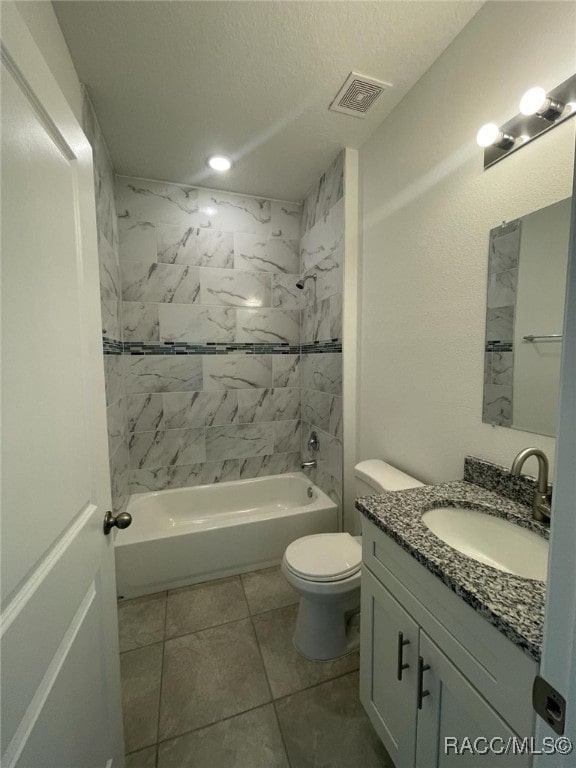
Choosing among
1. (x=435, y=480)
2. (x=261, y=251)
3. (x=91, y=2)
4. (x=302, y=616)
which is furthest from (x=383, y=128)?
(x=302, y=616)

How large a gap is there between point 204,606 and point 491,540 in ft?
5.20

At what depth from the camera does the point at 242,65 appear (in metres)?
1.33

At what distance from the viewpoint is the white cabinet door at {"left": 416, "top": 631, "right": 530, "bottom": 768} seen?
1.91ft

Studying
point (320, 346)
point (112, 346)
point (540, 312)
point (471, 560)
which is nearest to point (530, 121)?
point (540, 312)

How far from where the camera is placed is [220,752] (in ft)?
3.51

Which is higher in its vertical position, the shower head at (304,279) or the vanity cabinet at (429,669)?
the shower head at (304,279)

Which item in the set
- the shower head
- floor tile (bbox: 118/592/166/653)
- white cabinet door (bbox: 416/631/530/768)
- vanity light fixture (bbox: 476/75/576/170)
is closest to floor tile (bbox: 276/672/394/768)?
white cabinet door (bbox: 416/631/530/768)

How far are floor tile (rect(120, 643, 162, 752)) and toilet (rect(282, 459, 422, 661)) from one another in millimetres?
645

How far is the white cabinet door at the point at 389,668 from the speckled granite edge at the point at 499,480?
0.54 meters

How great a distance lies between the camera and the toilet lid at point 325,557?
4.36ft

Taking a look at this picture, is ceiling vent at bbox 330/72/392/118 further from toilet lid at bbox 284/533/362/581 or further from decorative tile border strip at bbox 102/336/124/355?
toilet lid at bbox 284/533/362/581

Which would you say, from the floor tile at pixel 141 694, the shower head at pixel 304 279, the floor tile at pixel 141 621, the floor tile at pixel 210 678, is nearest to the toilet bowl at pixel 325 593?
the floor tile at pixel 210 678

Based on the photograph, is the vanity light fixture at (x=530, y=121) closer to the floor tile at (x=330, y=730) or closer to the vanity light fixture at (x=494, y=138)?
the vanity light fixture at (x=494, y=138)

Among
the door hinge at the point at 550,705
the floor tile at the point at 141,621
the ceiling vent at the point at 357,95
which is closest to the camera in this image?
the door hinge at the point at 550,705
